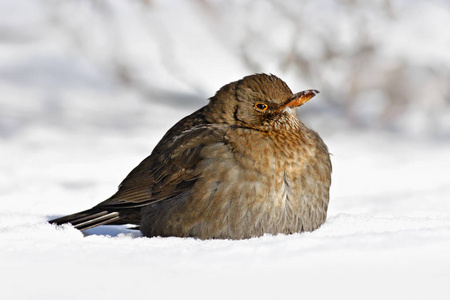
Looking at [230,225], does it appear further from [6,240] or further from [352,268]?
[6,240]

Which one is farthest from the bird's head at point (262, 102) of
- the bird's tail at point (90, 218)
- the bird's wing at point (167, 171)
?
the bird's tail at point (90, 218)

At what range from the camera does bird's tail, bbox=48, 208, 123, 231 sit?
16.2 feet

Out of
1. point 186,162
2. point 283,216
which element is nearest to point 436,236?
point 283,216

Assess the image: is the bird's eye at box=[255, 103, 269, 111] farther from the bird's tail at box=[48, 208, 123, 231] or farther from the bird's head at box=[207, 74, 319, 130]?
the bird's tail at box=[48, 208, 123, 231]

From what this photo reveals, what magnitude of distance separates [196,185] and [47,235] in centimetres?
98

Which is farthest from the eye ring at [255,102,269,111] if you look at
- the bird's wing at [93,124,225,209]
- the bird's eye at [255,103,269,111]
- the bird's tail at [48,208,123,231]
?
the bird's tail at [48,208,123,231]

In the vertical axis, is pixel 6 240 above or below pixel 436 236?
below

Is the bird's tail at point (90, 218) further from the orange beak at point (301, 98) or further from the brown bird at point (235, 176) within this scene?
the orange beak at point (301, 98)

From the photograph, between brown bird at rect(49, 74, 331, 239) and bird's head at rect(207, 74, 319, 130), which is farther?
bird's head at rect(207, 74, 319, 130)

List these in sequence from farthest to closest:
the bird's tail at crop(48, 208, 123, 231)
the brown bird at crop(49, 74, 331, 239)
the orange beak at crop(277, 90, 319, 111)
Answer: the bird's tail at crop(48, 208, 123, 231) → the orange beak at crop(277, 90, 319, 111) → the brown bird at crop(49, 74, 331, 239)

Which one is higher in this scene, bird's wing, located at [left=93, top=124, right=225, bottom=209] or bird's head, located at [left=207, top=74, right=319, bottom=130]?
bird's head, located at [left=207, top=74, right=319, bottom=130]

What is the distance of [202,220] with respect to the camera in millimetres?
4465

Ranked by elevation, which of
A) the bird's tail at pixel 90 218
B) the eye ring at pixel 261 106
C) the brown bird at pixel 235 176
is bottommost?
the bird's tail at pixel 90 218

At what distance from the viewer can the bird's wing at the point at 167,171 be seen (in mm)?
4676
